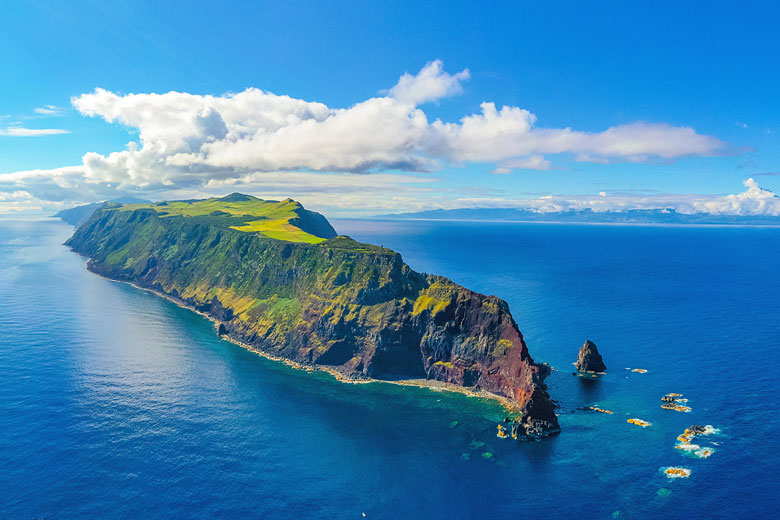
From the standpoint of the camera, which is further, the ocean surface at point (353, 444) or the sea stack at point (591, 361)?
the sea stack at point (591, 361)

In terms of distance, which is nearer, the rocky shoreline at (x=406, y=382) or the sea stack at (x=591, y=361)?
the rocky shoreline at (x=406, y=382)

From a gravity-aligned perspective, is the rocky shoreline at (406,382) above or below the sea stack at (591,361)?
below

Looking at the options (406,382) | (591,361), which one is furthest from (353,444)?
(591,361)

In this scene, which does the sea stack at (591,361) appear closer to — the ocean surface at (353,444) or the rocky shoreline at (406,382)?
the ocean surface at (353,444)

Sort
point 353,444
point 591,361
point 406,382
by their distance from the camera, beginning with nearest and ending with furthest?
1. point 353,444
2. point 406,382
3. point 591,361

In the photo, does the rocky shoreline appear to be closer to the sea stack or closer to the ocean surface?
the ocean surface

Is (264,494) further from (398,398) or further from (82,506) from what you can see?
(398,398)

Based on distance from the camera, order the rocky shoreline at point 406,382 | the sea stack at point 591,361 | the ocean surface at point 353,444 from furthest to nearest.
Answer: the sea stack at point 591,361 < the rocky shoreline at point 406,382 < the ocean surface at point 353,444

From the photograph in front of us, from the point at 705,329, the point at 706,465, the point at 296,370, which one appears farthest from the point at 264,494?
the point at 705,329

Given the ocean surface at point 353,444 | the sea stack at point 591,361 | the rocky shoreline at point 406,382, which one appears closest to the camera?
the ocean surface at point 353,444

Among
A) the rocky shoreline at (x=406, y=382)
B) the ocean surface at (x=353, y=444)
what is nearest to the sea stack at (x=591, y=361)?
the ocean surface at (x=353, y=444)

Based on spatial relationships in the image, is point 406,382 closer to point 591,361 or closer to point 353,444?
point 353,444
